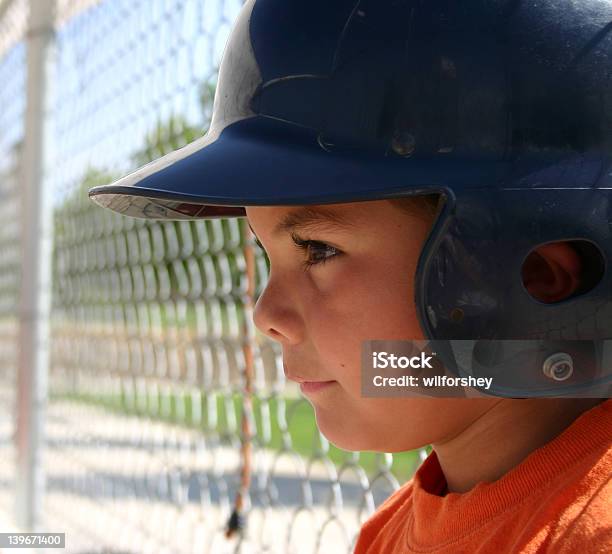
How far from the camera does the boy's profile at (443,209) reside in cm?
100

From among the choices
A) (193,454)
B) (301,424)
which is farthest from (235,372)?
(301,424)

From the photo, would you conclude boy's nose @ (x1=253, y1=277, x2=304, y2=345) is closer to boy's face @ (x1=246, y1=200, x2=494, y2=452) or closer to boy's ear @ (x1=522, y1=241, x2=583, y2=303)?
boy's face @ (x1=246, y1=200, x2=494, y2=452)

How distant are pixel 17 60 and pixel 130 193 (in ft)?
13.0

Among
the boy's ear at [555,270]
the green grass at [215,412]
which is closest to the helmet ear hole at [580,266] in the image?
the boy's ear at [555,270]

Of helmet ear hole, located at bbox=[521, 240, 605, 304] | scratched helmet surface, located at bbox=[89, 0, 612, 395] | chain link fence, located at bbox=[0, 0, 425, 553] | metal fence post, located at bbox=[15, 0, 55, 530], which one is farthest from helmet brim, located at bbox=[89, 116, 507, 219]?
metal fence post, located at bbox=[15, 0, 55, 530]

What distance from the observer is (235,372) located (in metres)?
2.72

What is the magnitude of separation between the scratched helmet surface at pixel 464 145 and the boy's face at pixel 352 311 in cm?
6

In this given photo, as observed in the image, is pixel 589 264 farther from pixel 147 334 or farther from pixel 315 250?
pixel 147 334

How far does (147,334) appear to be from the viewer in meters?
3.23

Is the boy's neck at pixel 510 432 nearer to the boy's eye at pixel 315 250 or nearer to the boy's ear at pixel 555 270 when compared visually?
the boy's ear at pixel 555 270

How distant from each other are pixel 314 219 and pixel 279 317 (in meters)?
0.13

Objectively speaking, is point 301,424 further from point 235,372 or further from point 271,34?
point 271,34

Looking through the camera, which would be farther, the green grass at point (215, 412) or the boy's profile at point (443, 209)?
the green grass at point (215, 412)

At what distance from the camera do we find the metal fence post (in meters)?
3.85
